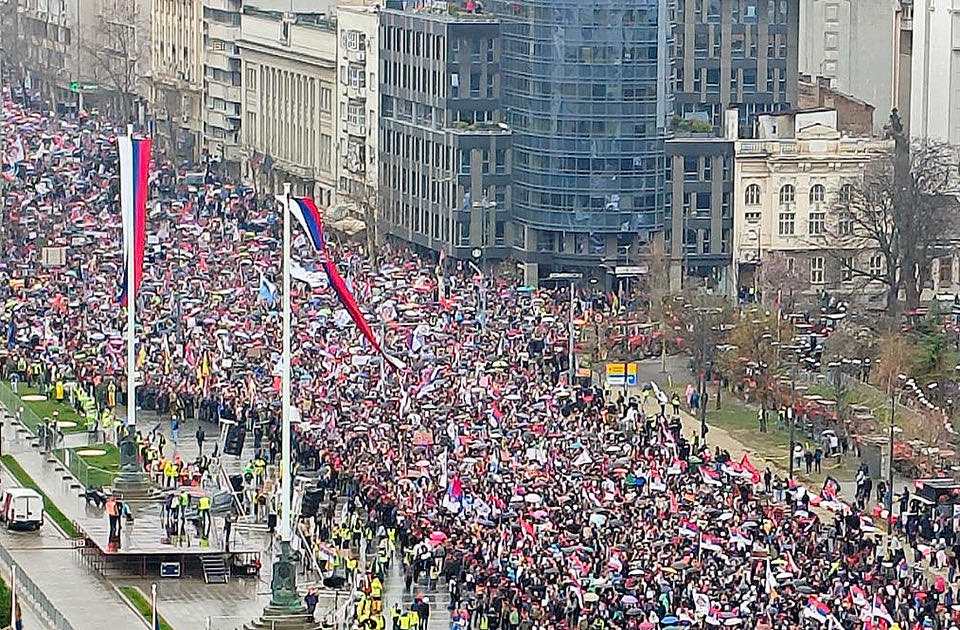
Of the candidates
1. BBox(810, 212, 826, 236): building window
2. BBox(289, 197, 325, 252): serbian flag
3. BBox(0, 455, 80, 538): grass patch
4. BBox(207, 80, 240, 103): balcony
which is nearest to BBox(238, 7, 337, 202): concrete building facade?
BBox(207, 80, 240, 103): balcony

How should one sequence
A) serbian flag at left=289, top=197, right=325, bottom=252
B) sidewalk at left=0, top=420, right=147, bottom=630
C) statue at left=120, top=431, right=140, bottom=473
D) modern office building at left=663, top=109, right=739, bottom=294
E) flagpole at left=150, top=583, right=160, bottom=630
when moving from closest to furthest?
1. serbian flag at left=289, top=197, right=325, bottom=252
2. flagpole at left=150, top=583, right=160, bottom=630
3. sidewalk at left=0, top=420, right=147, bottom=630
4. statue at left=120, top=431, right=140, bottom=473
5. modern office building at left=663, top=109, right=739, bottom=294

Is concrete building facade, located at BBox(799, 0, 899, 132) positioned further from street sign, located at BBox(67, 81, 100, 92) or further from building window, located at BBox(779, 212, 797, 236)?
street sign, located at BBox(67, 81, 100, 92)

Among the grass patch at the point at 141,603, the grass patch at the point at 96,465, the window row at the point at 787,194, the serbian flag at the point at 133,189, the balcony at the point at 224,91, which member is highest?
the serbian flag at the point at 133,189

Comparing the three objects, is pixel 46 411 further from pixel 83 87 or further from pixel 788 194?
pixel 83 87

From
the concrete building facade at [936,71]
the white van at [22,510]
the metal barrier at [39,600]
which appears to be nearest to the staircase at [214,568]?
the metal barrier at [39,600]

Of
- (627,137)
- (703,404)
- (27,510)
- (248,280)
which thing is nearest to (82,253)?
(248,280)

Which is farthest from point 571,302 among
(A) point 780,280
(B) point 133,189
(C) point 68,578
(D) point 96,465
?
(C) point 68,578

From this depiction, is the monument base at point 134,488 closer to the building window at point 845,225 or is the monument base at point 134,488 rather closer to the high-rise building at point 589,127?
the building window at point 845,225
